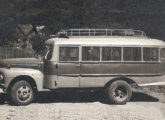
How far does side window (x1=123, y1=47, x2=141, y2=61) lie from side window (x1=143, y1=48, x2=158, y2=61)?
214 millimetres

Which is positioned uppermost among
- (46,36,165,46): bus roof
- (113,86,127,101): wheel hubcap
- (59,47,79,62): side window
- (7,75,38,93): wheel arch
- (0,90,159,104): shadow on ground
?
(46,36,165,46): bus roof

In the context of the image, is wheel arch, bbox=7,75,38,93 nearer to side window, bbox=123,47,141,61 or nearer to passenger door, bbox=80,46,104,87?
passenger door, bbox=80,46,104,87

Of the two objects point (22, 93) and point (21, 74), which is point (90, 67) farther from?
point (22, 93)

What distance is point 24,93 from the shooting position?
1160cm

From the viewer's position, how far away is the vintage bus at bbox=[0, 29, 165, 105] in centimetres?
1161

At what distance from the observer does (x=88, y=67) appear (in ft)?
39.2

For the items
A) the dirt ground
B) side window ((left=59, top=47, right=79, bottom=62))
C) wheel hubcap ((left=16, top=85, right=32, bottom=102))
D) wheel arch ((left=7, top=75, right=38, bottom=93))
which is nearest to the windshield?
side window ((left=59, top=47, right=79, bottom=62))

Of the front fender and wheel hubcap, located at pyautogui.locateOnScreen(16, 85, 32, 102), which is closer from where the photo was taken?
the front fender

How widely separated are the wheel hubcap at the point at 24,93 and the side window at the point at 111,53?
8.84 feet

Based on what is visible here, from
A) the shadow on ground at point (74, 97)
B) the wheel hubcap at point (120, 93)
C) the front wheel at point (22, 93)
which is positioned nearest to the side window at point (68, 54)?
the shadow on ground at point (74, 97)

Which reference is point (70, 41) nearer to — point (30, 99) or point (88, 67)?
point (88, 67)

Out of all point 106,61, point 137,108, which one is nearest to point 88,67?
point 106,61

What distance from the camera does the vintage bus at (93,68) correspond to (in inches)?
457

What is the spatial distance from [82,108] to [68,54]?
6.06ft
